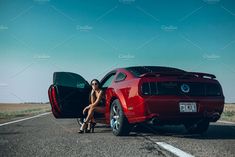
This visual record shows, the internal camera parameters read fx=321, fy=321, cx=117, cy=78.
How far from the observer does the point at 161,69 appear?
6.57 m

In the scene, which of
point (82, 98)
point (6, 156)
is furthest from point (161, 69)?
point (6, 156)

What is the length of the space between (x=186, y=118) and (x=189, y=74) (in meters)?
0.86

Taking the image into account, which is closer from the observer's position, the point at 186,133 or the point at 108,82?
the point at 186,133

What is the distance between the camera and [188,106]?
559 cm

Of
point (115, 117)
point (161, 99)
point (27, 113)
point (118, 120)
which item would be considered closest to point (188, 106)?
point (161, 99)

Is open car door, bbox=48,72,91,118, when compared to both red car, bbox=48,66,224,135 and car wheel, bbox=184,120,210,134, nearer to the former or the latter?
red car, bbox=48,66,224,135

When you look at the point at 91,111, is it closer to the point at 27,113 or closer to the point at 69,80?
the point at 69,80

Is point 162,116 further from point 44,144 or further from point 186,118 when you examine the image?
point 44,144

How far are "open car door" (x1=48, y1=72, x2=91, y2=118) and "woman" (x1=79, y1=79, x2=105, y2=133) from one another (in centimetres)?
35

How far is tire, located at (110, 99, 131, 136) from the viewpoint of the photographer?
593 centimetres

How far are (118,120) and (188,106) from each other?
53.6 inches

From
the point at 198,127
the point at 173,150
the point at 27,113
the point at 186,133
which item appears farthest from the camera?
the point at 27,113

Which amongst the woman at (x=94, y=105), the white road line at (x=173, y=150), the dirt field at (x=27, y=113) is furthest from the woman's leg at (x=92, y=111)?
the dirt field at (x=27, y=113)

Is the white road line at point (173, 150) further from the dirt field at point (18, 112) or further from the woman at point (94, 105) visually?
the dirt field at point (18, 112)
